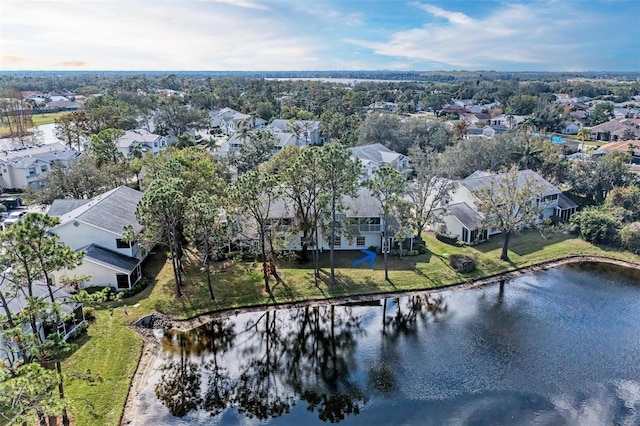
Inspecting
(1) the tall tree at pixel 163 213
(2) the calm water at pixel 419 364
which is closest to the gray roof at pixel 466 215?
(2) the calm water at pixel 419 364

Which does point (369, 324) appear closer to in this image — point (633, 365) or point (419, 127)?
point (633, 365)

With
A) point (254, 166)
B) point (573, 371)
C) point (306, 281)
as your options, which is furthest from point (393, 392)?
point (254, 166)

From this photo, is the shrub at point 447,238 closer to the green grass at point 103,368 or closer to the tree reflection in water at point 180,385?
the tree reflection in water at point 180,385

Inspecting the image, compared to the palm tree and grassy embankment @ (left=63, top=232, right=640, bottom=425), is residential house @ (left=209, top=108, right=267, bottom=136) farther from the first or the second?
grassy embankment @ (left=63, top=232, right=640, bottom=425)

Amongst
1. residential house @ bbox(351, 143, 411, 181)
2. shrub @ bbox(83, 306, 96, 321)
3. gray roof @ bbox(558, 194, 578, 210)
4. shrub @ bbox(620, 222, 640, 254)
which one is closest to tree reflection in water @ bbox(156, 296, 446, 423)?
shrub @ bbox(83, 306, 96, 321)

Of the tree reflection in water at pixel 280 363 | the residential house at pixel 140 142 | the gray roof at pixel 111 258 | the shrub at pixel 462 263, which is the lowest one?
the tree reflection in water at pixel 280 363

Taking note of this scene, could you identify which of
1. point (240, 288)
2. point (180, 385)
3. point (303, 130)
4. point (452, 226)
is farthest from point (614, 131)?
point (180, 385)
